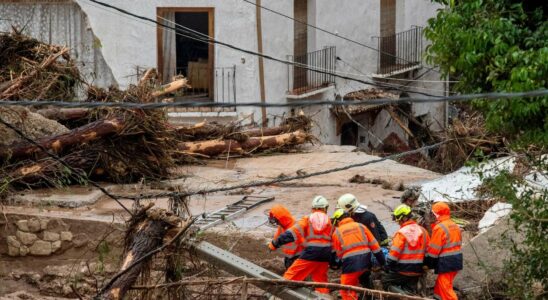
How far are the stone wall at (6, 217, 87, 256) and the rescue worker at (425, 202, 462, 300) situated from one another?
497 centimetres

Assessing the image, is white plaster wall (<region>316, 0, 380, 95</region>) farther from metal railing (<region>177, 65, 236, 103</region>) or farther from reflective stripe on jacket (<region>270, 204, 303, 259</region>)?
reflective stripe on jacket (<region>270, 204, 303, 259</region>)

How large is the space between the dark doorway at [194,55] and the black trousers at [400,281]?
14.0 meters

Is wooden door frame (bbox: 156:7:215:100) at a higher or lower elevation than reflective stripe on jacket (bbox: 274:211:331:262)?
higher

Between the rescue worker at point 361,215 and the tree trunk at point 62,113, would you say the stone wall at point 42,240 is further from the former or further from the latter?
the rescue worker at point 361,215

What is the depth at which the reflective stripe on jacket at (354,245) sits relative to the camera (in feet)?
37.4

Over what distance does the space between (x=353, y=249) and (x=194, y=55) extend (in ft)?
48.7

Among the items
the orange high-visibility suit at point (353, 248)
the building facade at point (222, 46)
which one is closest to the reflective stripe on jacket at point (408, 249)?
the orange high-visibility suit at point (353, 248)

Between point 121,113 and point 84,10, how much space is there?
9.09 meters

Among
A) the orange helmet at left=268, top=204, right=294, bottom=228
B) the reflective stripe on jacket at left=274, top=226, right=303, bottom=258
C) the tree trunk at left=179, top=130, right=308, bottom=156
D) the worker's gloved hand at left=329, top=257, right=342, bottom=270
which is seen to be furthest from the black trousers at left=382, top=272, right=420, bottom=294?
the tree trunk at left=179, top=130, right=308, bottom=156

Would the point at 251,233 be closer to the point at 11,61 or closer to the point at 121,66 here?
the point at 11,61

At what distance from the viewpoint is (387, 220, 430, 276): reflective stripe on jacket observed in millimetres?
11406

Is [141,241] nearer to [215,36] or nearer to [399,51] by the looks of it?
[215,36]

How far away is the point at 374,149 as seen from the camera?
28.6 metres

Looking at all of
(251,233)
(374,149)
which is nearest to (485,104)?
(251,233)
